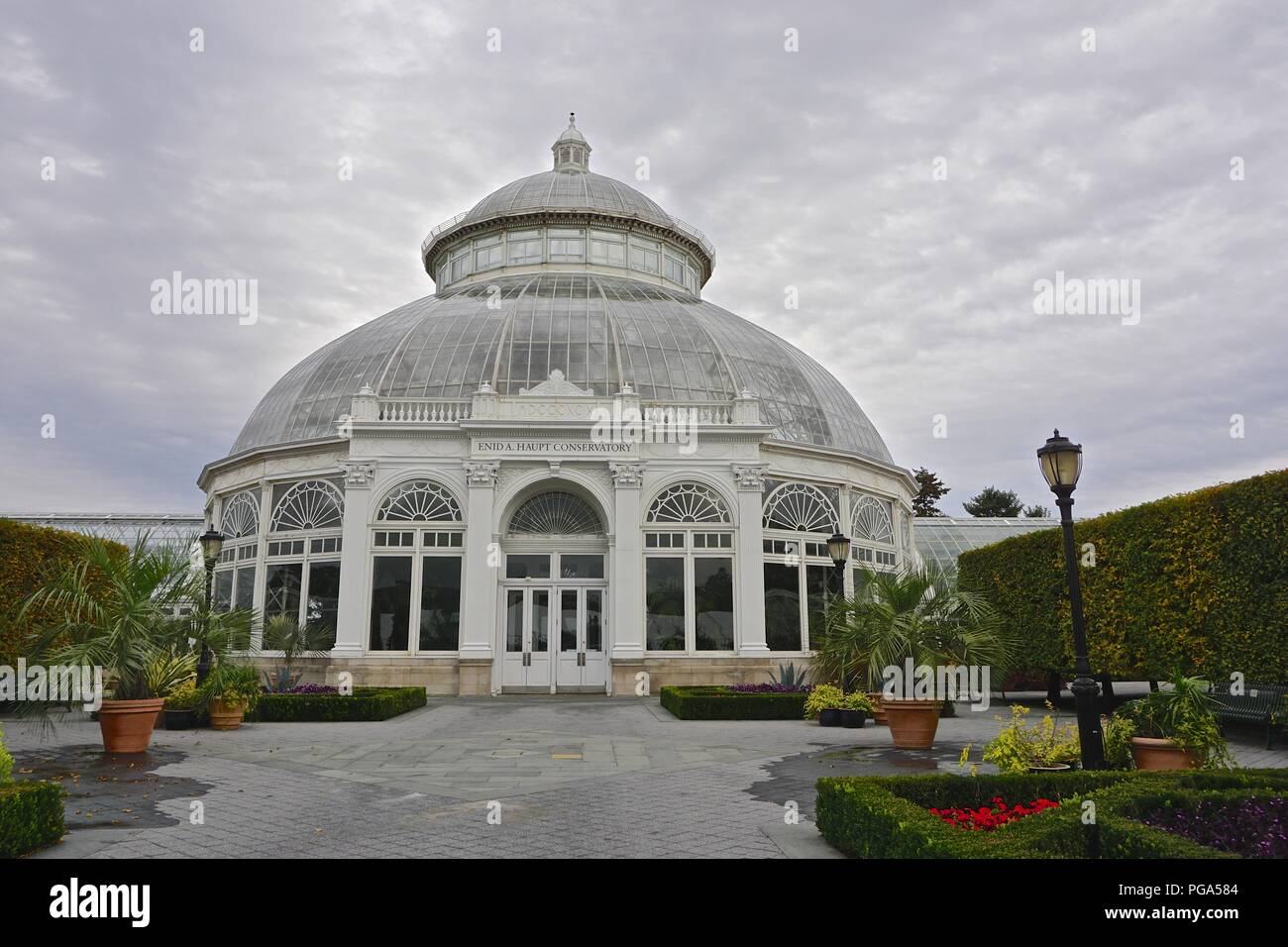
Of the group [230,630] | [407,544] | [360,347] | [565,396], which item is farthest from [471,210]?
[230,630]

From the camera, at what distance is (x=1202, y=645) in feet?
53.2

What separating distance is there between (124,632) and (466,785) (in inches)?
246

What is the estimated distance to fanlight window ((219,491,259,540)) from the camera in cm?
2841

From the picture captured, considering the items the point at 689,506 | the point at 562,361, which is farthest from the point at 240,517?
the point at 689,506

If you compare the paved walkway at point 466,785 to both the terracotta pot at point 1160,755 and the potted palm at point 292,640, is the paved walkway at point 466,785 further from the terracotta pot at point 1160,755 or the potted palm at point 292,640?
the potted palm at point 292,640

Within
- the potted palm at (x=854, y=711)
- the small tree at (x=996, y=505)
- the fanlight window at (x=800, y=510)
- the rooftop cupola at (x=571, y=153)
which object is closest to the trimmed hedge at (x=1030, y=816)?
the potted palm at (x=854, y=711)

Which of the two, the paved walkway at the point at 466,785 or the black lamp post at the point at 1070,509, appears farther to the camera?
the black lamp post at the point at 1070,509

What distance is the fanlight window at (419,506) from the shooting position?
26094 millimetres

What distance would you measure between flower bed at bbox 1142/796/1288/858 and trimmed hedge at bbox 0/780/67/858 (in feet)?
29.3

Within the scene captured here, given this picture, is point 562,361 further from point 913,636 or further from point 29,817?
point 29,817

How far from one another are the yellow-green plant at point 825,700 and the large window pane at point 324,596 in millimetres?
14607

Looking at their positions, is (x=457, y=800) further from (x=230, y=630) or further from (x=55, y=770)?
(x=230, y=630)

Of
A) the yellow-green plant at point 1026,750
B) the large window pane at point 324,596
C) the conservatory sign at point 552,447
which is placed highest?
the conservatory sign at point 552,447
